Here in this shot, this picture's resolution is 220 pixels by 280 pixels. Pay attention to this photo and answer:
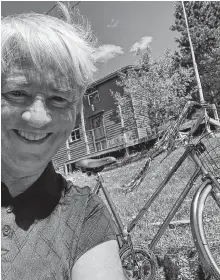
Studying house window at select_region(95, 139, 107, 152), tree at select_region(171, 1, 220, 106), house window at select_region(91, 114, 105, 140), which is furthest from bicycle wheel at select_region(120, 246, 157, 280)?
tree at select_region(171, 1, 220, 106)

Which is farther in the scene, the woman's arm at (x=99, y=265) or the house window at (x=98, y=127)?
the house window at (x=98, y=127)

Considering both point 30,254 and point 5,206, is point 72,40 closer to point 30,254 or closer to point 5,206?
point 5,206

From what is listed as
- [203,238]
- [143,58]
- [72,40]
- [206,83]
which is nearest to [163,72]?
[143,58]

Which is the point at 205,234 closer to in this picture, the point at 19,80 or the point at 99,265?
the point at 99,265

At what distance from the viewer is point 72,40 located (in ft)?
3.42

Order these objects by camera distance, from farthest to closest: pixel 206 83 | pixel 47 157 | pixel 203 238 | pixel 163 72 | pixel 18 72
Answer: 1. pixel 206 83
2. pixel 163 72
3. pixel 203 238
4. pixel 47 157
5. pixel 18 72

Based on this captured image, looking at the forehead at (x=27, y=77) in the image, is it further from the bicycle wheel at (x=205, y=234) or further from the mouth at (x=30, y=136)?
the bicycle wheel at (x=205, y=234)

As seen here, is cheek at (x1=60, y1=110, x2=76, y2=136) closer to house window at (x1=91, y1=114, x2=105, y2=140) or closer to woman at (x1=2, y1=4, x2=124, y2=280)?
woman at (x1=2, y1=4, x2=124, y2=280)

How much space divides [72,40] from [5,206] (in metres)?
0.56

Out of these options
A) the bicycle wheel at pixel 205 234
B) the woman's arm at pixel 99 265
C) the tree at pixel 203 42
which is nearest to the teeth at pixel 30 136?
the woman's arm at pixel 99 265

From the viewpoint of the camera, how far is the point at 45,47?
0.95 metres

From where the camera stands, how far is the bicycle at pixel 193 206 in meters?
2.64

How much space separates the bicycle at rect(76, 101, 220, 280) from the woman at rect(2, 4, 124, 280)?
178cm

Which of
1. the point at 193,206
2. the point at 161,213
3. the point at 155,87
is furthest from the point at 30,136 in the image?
the point at 155,87
